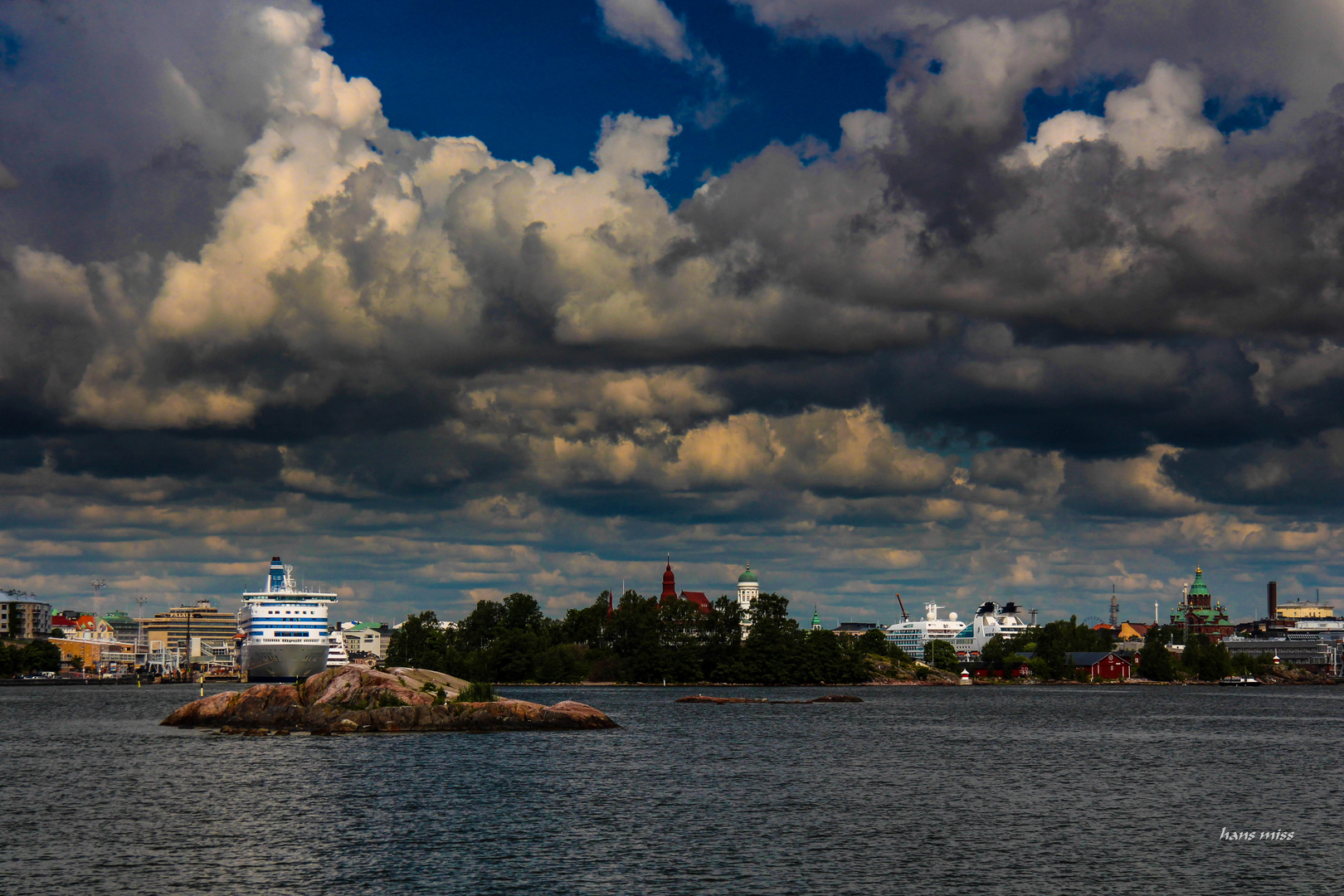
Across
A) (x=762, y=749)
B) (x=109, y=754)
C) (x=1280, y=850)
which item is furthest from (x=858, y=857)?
(x=109, y=754)

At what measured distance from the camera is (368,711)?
113 m

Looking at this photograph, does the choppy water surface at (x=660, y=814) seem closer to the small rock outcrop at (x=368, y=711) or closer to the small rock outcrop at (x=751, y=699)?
the small rock outcrop at (x=368, y=711)

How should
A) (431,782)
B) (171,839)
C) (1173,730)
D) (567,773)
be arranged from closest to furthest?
(171,839), (431,782), (567,773), (1173,730)

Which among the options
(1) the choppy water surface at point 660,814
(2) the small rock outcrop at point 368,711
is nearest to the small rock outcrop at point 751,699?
(2) the small rock outcrop at point 368,711

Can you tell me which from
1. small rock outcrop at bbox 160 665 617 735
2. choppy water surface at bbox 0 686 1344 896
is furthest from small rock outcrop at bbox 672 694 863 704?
choppy water surface at bbox 0 686 1344 896

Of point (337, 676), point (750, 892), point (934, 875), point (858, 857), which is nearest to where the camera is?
point (750, 892)

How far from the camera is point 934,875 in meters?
49.5

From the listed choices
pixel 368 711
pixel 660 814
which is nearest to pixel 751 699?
pixel 368 711

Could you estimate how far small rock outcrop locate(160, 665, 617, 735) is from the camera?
366 ft

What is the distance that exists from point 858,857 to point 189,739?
74.5 meters

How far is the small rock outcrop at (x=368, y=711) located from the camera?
111625 mm

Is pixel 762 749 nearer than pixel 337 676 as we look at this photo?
Yes

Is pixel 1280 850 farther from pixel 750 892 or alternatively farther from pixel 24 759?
pixel 24 759

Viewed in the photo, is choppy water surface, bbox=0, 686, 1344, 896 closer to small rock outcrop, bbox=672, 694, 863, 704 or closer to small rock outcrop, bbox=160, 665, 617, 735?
small rock outcrop, bbox=160, 665, 617, 735
